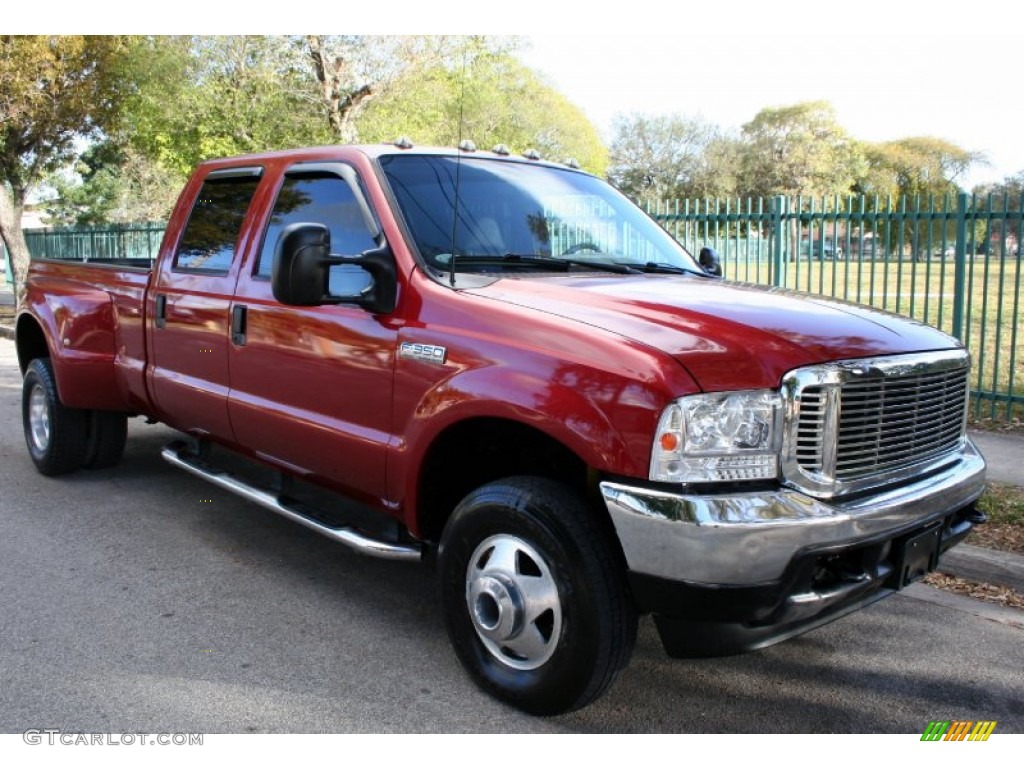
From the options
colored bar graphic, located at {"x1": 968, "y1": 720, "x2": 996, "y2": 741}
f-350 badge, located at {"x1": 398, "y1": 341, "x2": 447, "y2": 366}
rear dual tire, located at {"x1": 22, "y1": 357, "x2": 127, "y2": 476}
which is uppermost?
f-350 badge, located at {"x1": 398, "y1": 341, "x2": 447, "y2": 366}

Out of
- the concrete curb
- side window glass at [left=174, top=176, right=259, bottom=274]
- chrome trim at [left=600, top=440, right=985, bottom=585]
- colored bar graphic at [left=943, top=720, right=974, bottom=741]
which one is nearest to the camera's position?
chrome trim at [left=600, top=440, right=985, bottom=585]

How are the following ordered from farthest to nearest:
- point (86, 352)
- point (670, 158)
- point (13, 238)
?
point (670, 158)
point (13, 238)
point (86, 352)

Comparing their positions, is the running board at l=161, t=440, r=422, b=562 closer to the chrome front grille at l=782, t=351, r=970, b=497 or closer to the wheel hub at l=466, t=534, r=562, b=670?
the wheel hub at l=466, t=534, r=562, b=670

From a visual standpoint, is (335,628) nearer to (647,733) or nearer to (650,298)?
(647,733)

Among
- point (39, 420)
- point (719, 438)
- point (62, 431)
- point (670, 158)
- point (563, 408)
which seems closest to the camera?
point (719, 438)

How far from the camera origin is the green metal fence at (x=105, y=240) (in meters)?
18.9

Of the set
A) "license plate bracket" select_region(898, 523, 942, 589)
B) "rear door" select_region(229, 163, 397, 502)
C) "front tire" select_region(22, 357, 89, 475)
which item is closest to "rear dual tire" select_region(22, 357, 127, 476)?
"front tire" select_region(22, 357, 89, 475)

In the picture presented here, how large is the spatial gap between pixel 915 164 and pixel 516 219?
9773 cm

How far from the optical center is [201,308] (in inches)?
189

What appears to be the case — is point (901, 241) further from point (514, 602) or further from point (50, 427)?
point (50, 427)

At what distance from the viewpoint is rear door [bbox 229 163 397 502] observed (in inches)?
147

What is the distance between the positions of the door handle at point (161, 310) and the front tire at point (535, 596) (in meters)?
2.60

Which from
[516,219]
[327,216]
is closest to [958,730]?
[516,219]

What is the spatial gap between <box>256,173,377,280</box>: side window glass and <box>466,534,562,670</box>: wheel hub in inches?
54.0
